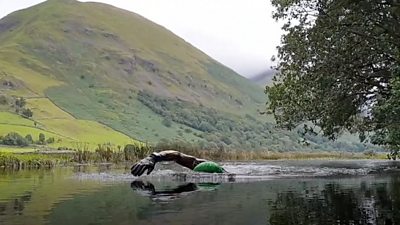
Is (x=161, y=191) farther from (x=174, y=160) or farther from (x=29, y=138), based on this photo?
(x=29, y=138)

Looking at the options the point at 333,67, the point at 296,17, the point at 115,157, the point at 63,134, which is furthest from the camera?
the point at 63,134

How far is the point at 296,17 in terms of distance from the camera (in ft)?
102

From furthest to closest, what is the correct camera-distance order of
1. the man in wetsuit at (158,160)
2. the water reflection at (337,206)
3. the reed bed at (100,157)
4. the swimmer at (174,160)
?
the reed bed at (100,157)
the swimmer at (174,160)
the man in wetsuit at (158,160)
the water reflection at (337,206)

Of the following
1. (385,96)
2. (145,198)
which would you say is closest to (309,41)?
(385,96)

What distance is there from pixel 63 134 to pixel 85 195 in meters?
124

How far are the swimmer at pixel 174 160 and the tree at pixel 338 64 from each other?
1515 centimetres

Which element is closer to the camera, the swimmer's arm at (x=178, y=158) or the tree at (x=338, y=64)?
the tree at (x=338, y=64)

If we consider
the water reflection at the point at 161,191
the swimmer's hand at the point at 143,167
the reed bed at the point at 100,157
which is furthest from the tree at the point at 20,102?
the water reflection at the point at 161,191

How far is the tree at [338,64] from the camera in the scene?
26.5m

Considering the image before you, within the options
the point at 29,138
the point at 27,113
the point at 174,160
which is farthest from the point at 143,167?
the point at 27,113

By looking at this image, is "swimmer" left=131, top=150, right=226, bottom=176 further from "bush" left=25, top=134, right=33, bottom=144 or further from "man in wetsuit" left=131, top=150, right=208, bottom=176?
"bush" left=25, top=134, right=33, bottom=144

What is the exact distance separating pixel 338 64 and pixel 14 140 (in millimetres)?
105408

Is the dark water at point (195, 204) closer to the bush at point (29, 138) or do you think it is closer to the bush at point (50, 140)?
the bush at point (29, 138)

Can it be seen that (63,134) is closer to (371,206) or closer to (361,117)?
(361,117)
